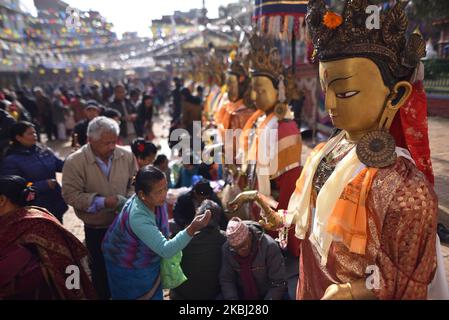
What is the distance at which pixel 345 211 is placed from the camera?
158cm

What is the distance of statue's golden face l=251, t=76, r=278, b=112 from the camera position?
4.04m

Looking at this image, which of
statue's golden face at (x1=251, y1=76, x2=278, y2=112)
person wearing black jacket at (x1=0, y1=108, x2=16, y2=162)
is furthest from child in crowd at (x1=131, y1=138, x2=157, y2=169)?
person wearing black jacket at (x1=0, y1=108, x2=16, y2=162)

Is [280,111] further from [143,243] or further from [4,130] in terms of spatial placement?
[4,130]

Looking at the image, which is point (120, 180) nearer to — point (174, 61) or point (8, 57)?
point (8, 57)

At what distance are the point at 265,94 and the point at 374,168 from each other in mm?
2625

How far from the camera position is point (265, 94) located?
13.3ft

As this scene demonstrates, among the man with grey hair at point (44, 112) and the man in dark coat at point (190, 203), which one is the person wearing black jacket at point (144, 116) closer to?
the man with grey hair at point (44, 112)

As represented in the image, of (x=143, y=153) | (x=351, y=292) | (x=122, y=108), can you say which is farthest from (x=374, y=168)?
(x=122, y=108)

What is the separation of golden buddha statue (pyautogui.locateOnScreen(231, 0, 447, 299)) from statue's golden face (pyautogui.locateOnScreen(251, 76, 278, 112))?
7.00ft

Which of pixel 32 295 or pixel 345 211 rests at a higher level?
pixel 345 211
